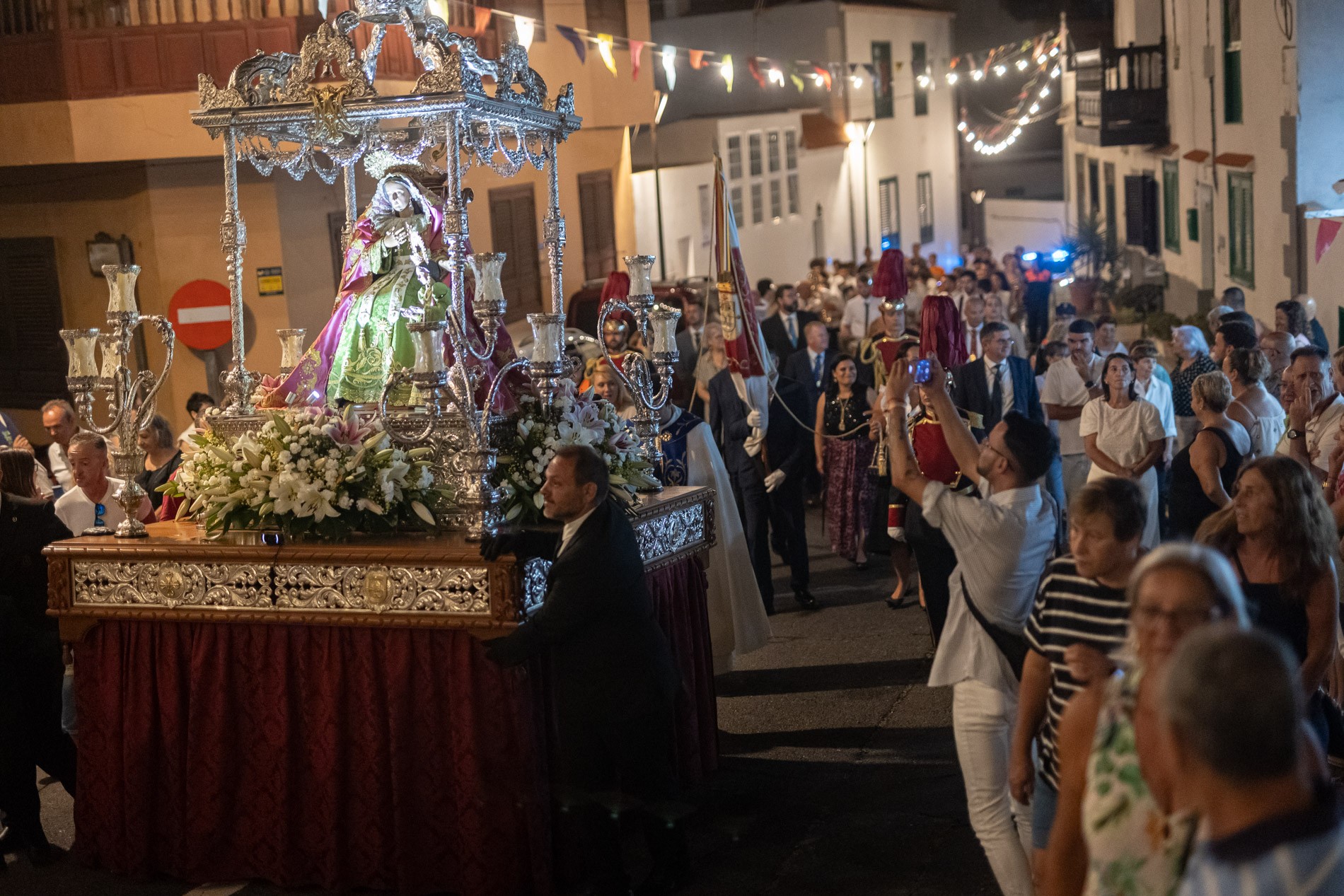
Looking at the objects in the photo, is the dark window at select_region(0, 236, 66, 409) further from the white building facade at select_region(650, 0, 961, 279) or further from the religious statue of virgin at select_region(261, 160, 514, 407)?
the white building facade at select_region(650, 0, 961, 279)

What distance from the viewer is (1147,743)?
2.78m

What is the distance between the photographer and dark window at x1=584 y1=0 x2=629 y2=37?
68.3 feet

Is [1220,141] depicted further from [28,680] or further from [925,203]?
[925,203]

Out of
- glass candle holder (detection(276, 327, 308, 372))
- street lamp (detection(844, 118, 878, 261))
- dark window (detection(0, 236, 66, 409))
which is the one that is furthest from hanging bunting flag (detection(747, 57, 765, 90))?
glass candle holder (detection(276, 327, 308, 372))

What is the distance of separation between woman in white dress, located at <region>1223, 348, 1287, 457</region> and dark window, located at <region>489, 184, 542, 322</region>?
1123 cm

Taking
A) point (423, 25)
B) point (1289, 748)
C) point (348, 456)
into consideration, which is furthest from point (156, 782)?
point (1289, 748)

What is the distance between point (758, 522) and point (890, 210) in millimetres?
28812

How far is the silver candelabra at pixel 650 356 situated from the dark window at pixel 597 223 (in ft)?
44.4

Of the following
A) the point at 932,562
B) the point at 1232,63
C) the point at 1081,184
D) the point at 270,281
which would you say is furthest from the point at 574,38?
the point at 1081,184

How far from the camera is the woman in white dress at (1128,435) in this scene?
841 centimetres

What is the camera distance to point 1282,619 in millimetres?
4547

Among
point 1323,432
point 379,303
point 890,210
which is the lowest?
point 1323,432

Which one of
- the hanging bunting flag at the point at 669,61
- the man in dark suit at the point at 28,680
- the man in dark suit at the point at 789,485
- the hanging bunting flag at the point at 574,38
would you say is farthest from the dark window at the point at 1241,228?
the man in dark suit at the point at 28,680

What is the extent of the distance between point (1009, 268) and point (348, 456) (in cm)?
1594
